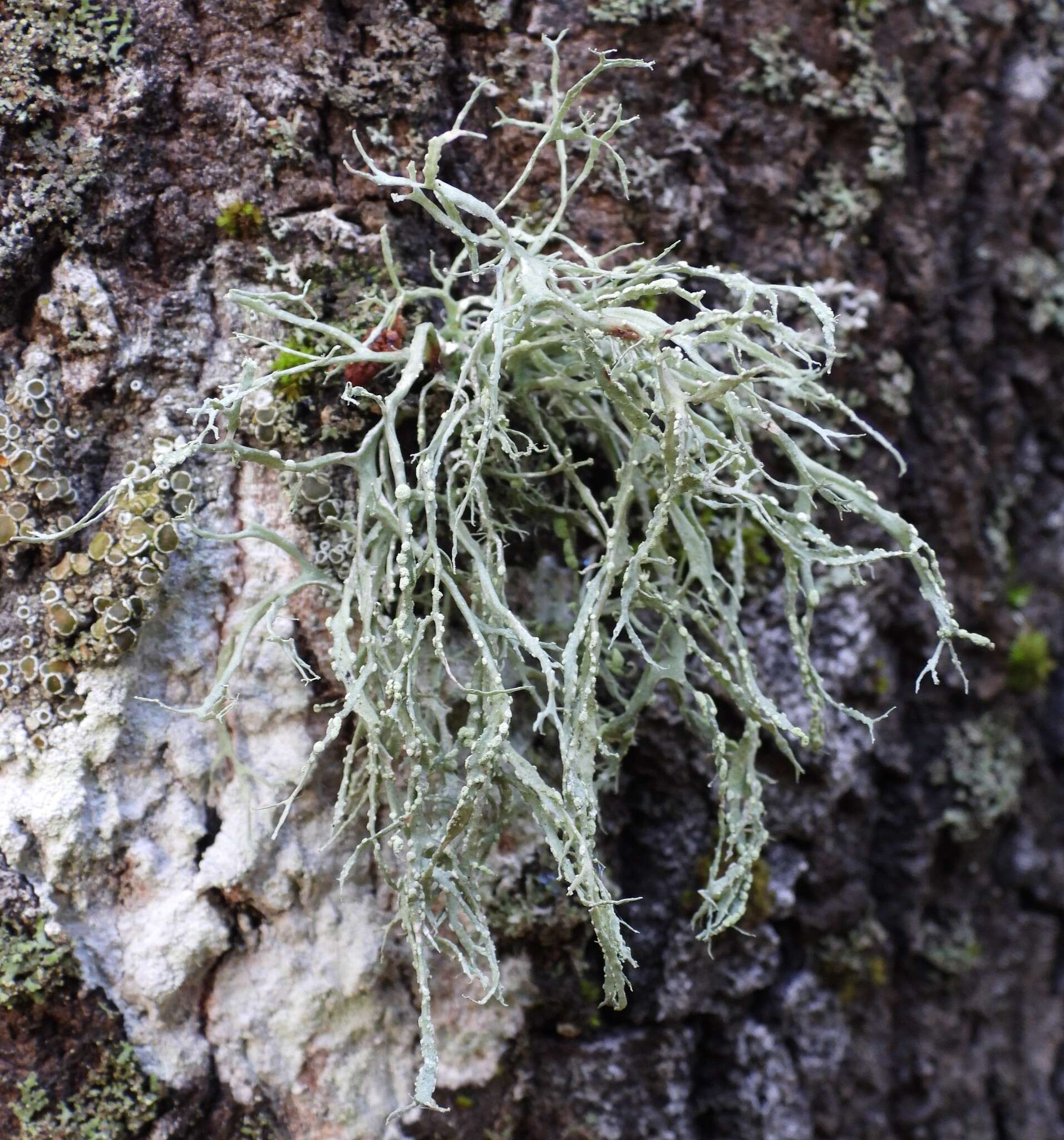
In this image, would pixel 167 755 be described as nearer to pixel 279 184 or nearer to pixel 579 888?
pixel 579 888

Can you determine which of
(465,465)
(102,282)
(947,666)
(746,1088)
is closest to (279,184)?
(102,282)

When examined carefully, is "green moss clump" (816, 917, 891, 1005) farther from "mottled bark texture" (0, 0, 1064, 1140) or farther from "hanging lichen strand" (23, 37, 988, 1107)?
"hanging lichen strand" (23, 37, 988, 1107)

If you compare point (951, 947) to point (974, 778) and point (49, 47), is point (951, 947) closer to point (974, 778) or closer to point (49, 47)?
point (974, 778)

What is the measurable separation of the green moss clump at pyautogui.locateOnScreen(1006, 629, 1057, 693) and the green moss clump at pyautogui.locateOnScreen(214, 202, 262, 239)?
1.48 meters

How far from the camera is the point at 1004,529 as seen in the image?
1.78m

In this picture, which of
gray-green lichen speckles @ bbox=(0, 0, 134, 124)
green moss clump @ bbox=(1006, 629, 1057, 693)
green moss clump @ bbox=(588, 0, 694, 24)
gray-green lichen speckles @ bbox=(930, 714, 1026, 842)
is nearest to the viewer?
gray-green lichen speckles @ bbox=(0, 0, 134, 124)

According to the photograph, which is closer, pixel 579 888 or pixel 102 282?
pixel 579 888

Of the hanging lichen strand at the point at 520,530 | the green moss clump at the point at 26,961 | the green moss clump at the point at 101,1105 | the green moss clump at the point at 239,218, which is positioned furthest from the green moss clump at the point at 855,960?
the green moss clump at the point at 239,218

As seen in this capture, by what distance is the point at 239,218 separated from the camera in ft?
3.99

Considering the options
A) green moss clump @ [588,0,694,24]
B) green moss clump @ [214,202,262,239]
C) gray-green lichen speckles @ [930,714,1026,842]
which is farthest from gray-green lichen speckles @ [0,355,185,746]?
gray-green lichen speckles @ [930,714,1026,842]

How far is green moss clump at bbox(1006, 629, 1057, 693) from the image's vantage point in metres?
1.81

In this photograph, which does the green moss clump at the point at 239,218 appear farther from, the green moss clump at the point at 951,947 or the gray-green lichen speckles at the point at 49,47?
the green moss clump at the point at 951,947

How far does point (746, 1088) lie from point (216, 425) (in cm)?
123

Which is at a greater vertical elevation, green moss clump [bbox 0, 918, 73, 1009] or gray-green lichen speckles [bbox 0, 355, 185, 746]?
gray-green lichen speckles [bbox 0, 355, 185, 746]
